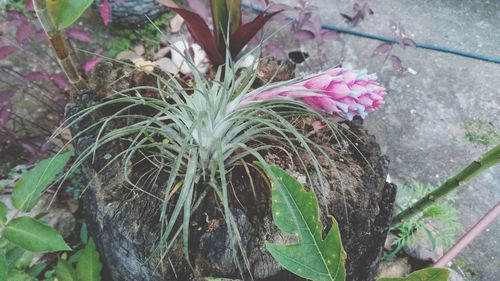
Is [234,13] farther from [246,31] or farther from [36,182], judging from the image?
[36,182]

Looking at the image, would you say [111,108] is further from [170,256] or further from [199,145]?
[170,256]

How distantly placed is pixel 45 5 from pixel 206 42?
423 millimetres

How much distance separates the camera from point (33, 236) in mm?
1001

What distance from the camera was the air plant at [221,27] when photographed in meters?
1.28

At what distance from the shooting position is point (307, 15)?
5.31 feet

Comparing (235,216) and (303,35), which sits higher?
(303,35)

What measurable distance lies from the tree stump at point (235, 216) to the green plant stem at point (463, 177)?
113mm

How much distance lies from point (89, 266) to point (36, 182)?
252 mm

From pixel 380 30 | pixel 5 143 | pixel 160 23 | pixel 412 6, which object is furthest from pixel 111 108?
pixel 412 6

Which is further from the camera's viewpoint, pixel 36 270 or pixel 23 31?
pixel 23 31

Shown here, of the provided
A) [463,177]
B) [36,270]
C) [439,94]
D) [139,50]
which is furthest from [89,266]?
[439,94]

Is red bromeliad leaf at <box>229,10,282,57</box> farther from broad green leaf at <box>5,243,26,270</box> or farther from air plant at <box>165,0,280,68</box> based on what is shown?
broad green leaf at <box>5,243,26,270</box>

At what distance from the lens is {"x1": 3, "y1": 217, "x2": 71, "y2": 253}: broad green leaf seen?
994mm

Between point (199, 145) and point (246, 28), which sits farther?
point (246, 28)
